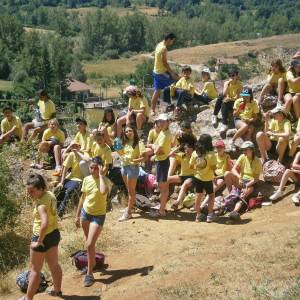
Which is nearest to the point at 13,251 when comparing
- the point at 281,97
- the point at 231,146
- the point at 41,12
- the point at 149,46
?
the point at 231,146

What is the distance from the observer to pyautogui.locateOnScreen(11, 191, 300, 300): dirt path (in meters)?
7.20

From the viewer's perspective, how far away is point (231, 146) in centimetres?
1180

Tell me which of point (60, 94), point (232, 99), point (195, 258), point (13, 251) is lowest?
point (60, 94)

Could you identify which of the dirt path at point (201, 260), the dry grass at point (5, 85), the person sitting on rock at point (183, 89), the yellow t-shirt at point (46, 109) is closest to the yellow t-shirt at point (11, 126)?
the yellow t-shirt at point (46, 109)

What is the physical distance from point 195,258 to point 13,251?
3237 mm

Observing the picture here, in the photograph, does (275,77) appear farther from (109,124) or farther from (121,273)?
(121,273)

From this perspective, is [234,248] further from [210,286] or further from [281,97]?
[281,97]

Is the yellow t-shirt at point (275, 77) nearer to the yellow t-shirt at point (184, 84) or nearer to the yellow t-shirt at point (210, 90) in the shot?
the yellow t-shirt at point (210, 90)

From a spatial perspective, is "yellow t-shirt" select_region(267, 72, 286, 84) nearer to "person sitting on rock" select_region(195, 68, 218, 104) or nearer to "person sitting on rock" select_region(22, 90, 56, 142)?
"person sitting on rock" select_region(195, 68, 218, 104)

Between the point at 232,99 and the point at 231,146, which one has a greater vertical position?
the point at 232,99

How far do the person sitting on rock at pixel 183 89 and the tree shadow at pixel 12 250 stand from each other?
476cm

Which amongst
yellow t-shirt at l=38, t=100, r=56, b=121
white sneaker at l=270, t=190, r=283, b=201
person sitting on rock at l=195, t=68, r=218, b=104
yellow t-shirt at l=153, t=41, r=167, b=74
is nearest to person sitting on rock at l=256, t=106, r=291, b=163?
white sneaker at l=270, t=190, r=283, b=201

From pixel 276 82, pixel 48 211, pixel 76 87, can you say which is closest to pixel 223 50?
pixel 76 87

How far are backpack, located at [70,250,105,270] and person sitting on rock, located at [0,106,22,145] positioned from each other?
5.80m
